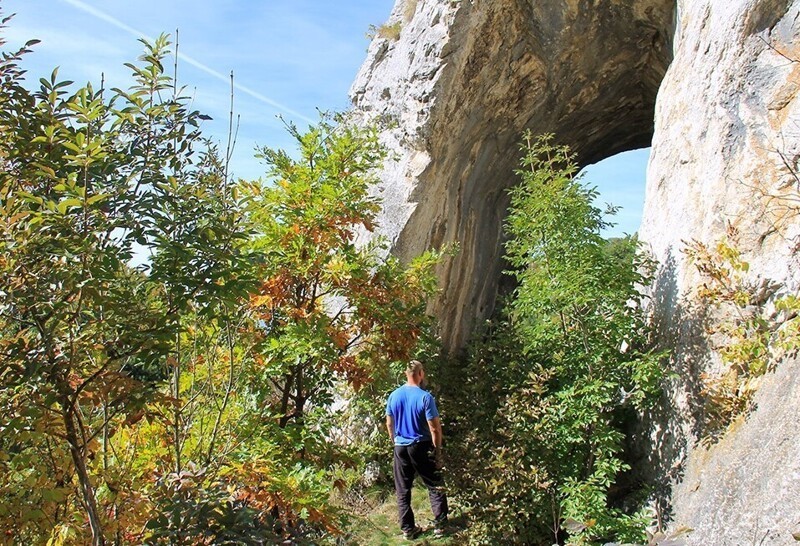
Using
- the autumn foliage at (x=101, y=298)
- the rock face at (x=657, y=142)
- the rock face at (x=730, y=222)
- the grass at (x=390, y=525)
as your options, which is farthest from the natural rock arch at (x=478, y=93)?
the autumn foliage at (x=101, y=298)

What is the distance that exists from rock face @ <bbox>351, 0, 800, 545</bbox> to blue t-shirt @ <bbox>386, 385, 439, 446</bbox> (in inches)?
79.8

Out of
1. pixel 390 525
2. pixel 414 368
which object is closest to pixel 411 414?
pixel 414 368

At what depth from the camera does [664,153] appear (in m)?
7.05

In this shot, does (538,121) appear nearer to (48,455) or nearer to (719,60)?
(719,60)

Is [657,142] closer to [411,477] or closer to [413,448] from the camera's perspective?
[413,448]

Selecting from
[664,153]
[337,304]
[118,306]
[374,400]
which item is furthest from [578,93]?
[118,306]

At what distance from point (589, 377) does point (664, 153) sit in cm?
290

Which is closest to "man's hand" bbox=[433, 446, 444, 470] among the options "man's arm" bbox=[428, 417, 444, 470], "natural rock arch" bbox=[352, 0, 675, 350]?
"man's arm" bbox=[428, 417, 444, 470]

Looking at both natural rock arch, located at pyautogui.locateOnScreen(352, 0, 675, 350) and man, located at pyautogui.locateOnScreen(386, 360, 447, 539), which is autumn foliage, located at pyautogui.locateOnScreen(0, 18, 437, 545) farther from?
natural rock arch, located at pyautogui.locateOnScreen(352, 0, 675, 350)

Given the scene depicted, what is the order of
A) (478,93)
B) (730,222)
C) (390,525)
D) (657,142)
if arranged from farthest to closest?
(478,93) → (657,142) → (390,525) → (730,222)

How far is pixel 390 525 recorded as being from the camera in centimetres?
666

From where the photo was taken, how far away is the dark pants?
597cm

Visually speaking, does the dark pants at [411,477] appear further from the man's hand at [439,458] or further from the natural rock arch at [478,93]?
the natural rock arch at [478,93]

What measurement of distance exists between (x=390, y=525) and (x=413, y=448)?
121 centimetres
